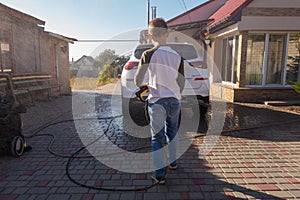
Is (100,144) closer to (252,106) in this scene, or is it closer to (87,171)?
(87,171)

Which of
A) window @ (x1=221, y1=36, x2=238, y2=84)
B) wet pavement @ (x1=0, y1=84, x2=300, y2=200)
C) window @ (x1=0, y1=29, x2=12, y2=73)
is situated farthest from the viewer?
window @ (x1=221, y1=36, x2=238, y2=84)

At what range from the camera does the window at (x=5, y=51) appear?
7.57 meters

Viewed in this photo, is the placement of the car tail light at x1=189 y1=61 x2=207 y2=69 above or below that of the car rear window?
below

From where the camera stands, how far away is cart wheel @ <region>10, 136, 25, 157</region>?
3.36m

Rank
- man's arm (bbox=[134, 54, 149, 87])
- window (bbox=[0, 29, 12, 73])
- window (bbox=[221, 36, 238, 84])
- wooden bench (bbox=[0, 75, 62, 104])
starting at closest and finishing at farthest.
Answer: man's arm (bbox=[134, 54, 149, 87])
wooden bench (bbox=[0, 75, 62, 104])
window (bbox=[0, 29, 12, 73])
window (bbox=[221, 36, 238, 84])

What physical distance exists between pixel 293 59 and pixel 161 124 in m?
7.85

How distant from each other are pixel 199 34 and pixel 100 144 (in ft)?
30.9

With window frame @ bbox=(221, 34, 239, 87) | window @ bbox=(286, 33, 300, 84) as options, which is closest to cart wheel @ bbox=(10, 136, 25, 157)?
window frame @ bbox=(221, 34, 239, 87)

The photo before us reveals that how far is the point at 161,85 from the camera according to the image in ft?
8.37

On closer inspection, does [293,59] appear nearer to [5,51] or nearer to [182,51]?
[182,51]

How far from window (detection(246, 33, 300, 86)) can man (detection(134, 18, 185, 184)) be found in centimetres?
662

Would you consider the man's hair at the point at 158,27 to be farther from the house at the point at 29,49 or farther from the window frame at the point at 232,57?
the house at the point at 29,49

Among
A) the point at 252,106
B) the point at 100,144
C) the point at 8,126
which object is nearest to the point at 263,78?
the point at 252,106

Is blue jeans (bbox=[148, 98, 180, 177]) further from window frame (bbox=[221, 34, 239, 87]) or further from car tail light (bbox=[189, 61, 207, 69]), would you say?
window frame (bbox=[221, 34, 239, 87])
